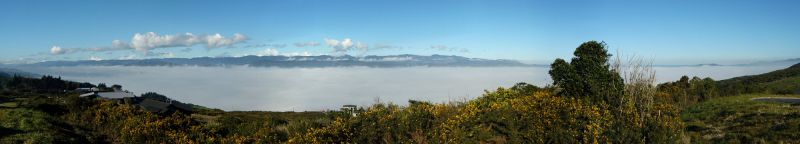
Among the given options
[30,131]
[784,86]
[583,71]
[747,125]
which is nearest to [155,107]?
[30,131]

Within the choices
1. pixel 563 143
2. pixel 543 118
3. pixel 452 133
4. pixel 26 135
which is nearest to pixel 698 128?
pixel 543 118

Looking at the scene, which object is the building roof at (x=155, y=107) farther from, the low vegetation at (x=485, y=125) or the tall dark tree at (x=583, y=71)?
the tall dark tree at (x=583, y=71)

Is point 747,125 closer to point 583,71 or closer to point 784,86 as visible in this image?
point 583,71

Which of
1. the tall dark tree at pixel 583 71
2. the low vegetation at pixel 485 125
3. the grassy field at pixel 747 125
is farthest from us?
the tall dark tree at pixel 583 71

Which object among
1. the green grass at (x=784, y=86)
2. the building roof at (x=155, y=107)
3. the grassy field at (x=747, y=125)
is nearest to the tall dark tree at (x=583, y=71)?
the grassy field at (x=747, y=125)

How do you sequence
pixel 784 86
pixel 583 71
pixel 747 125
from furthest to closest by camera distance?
pixel 784 86 → pixel 583 71 → pixel 747 125

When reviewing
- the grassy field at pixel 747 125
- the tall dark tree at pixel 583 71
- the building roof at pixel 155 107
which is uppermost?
the tall dark tree at pixel 583 71

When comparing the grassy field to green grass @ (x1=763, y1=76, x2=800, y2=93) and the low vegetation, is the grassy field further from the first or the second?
green grass @ (x1=763, y1=76, x2=800, y2=93)

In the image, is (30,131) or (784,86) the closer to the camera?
(30,131)

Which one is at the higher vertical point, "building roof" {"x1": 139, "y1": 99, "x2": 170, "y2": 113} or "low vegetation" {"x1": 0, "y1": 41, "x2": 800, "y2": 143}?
"low vegetation" {"x1": 0, "y1": 41, "x2": 800, "y2": 143}

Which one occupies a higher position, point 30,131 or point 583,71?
point 583,71

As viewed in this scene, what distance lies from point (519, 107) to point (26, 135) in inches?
671

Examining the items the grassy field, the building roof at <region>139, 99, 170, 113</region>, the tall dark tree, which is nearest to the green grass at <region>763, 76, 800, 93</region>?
the tall dark tree

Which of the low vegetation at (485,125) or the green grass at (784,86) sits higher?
the low vegetation at (485,125)
